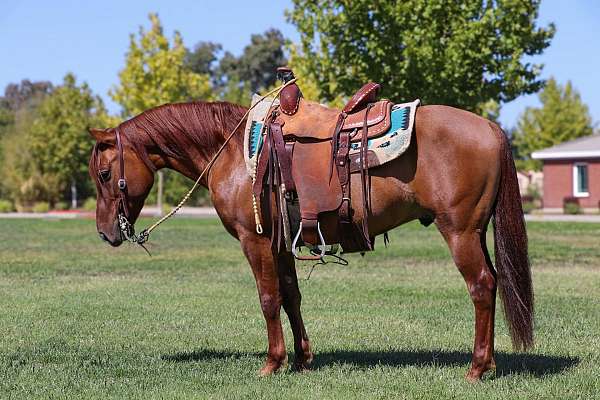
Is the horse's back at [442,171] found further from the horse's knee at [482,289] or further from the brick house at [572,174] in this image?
the brick house at [572,174]

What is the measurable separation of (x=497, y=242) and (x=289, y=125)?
184 centimetres

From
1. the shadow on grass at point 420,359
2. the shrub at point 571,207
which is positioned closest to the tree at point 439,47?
the shrub at point 571,207

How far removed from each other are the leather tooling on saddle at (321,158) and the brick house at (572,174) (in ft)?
134

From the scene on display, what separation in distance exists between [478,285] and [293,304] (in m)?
1.58

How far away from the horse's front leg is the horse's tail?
1736 mm

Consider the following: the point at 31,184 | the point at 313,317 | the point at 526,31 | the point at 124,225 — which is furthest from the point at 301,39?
the point at 31,184

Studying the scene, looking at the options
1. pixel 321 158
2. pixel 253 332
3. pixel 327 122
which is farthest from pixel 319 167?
pixel 253 332

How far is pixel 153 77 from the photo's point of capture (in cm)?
4538

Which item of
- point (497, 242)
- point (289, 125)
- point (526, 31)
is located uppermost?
point (526, 31)

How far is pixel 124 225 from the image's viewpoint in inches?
306

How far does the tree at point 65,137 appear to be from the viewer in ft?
181

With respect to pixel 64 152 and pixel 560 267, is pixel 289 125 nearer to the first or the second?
pixel 560 267

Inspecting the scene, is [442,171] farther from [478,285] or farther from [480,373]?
[480,373]

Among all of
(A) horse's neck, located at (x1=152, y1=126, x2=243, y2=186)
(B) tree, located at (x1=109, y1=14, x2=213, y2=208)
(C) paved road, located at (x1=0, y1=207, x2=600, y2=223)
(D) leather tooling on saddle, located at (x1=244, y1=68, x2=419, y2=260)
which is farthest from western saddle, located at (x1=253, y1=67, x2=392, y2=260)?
(B) tree, located at (x1=109, y1=14, x2=213, y2=208)
